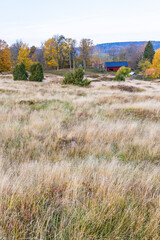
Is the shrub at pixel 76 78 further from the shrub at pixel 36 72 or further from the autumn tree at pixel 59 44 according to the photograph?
the autumn tree at pixel 59 44

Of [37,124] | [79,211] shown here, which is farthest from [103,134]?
[79,211]

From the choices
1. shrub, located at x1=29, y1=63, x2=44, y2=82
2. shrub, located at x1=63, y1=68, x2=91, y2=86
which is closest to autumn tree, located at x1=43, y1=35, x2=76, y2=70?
shrub, located at x1=29, y1=63, x2=44, y2=82

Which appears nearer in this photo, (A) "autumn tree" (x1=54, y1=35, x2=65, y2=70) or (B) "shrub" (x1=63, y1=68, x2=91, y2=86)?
(B) "shrub" (x1=63, y1=68, x2=91, y2=86)

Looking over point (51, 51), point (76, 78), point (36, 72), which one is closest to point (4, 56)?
point (51, 51)

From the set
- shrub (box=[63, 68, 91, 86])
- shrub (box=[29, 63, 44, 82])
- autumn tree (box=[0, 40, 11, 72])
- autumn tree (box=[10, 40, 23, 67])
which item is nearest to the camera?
shrub (box=[63, 68, 91, 86])

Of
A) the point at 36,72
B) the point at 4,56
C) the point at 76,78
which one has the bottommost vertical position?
the point at 76,78

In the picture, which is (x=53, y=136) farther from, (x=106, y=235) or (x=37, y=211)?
(x=106, y=235)

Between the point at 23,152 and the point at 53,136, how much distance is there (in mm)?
1018

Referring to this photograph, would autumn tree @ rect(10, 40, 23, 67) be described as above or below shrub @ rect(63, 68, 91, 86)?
above

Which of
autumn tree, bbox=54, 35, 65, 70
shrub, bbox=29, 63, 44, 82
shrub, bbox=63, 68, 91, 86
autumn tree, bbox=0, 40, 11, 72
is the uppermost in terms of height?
autumn tree, bbox=54, 35, 65, 70

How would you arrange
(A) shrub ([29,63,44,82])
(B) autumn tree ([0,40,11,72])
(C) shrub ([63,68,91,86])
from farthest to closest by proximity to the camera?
(B) autumn tree ([0,40,11,72]) → (A) shrub ([29,63,44,82]) → (C) shrub ([63,68,91,86])

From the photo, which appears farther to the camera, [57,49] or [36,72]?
[57,49]

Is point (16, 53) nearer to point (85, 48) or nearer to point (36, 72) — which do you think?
point (85, 48)

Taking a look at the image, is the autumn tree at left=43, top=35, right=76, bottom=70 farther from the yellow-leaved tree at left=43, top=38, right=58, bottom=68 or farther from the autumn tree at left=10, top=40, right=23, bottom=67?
the autumn tree at left=10, top=40, right=23, bottom=67
